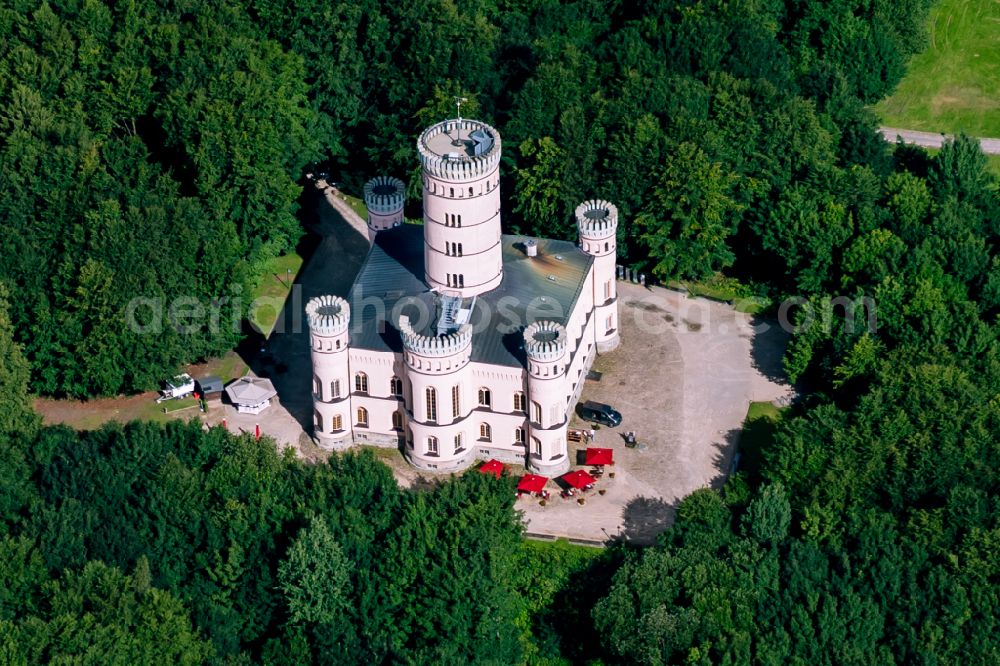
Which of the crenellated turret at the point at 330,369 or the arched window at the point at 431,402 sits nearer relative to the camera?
the arched window at the point at 431,402

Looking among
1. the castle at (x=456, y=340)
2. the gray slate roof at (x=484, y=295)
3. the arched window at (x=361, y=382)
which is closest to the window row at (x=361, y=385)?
the arched window at (x=361, y=382)

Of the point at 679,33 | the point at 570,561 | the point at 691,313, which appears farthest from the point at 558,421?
A: the point at 679,33

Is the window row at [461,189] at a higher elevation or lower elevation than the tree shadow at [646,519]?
higher

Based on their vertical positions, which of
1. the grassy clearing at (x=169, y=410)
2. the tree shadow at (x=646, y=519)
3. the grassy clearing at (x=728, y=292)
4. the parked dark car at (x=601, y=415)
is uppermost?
the grassy clearing at (x=728, y=292)

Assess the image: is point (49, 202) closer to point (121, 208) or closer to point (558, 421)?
point (121, 208)

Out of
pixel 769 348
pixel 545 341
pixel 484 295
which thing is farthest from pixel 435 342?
pixel 769 348

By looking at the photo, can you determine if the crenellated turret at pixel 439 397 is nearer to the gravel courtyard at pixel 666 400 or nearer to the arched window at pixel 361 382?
the arched window at pixel 361 382

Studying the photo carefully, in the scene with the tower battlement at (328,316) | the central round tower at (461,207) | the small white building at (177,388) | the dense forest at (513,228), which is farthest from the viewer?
the small white building at (177,388)
